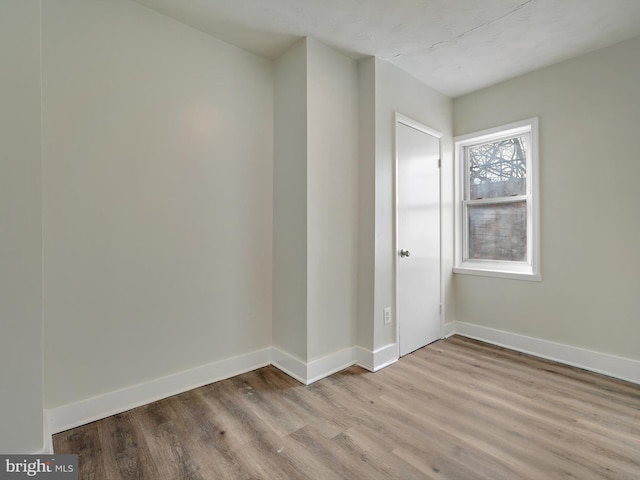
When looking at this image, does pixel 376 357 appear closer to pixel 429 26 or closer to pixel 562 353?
pixel 562 353

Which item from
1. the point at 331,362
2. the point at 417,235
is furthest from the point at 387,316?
the point at 417,235

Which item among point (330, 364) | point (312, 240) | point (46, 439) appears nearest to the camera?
point (46, 439)

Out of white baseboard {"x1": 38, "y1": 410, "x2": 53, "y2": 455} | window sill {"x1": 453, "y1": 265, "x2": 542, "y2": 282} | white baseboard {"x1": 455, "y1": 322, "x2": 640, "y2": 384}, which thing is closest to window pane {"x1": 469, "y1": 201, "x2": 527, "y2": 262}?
window sill {"x1": 453, "y1": 265, "x2": 542, "y2": 282}

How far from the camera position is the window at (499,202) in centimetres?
286

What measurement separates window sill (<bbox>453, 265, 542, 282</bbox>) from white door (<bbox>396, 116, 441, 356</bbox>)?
0.35 m

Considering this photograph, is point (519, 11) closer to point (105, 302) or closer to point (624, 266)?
point (624, 266)

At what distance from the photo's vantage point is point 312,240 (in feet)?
7.58

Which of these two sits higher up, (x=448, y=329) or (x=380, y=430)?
(x=448, y=329)

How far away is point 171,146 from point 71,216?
2.38 feet

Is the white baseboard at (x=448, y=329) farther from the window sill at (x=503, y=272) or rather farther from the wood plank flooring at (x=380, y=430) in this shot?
the wood plank flooring at (x=380, y=430)

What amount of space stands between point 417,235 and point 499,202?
97 centimetres

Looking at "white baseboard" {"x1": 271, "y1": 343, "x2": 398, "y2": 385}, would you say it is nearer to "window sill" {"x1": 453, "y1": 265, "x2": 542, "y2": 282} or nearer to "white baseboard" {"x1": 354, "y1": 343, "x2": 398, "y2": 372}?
"white baseboard" {"x1": 354, "y1": 343, "x2": 398, "y2": 372}

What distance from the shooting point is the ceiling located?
6.38 ft


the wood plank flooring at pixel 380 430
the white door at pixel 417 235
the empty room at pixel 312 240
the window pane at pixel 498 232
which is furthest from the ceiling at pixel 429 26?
the wood plank flooring at pixel 380 430
